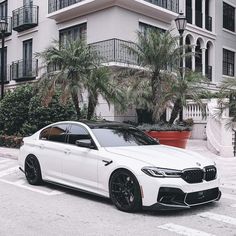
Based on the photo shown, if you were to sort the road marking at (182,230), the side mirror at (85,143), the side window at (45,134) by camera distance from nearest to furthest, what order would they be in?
the road marking at (182,230), the side mirror at (85,143), the side window at (45,134)

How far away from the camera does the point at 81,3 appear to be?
69.8ft

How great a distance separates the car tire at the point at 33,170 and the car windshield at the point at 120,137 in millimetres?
1895

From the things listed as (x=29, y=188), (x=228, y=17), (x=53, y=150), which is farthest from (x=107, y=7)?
(x=29, y=188)

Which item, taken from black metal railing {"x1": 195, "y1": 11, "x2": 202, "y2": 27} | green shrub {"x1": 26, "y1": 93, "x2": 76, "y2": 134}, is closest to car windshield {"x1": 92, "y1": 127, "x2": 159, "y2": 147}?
green shrub {"x1": 26, "y1": 93, "x2": 76, "y2": 134}

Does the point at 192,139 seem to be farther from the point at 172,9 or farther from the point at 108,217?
the point at 108,217

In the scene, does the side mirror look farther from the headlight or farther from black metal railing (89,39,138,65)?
black metal railing (89,39,138,65)

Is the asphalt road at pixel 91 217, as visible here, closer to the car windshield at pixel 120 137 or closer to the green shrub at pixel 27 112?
the car windshield at pixel 120 137

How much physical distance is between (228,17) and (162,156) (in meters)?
24.3

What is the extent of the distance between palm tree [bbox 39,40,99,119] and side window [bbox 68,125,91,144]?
554 cm

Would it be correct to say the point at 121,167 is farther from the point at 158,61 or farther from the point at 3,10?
the point at 3,10

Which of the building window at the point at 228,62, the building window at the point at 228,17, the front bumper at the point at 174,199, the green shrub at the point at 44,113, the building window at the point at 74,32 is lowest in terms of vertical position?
the front bumper at the point at 174,199

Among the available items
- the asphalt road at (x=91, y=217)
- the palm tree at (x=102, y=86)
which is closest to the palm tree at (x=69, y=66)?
the palm tree at (x=102, y=86)

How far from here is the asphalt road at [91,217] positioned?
597cm

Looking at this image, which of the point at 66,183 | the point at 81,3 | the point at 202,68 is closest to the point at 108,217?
the point at 66,183
